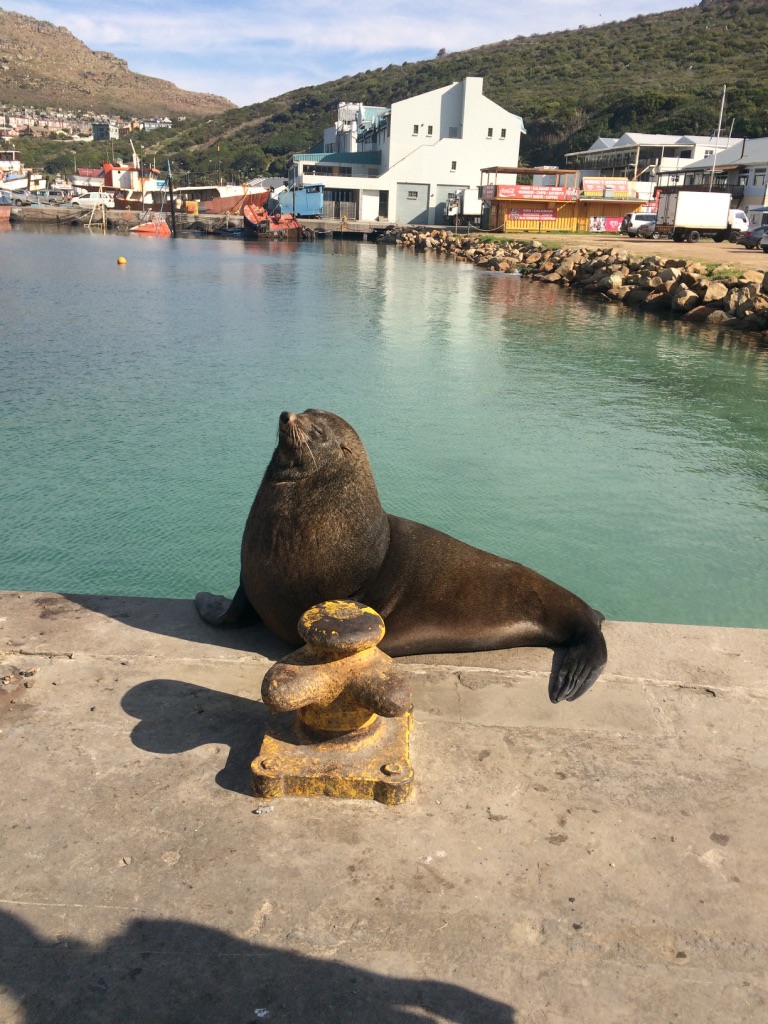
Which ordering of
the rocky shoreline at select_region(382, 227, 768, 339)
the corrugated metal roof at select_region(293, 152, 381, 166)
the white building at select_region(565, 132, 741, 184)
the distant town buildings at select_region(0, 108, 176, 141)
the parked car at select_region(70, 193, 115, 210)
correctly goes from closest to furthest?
the rocky shoreline at select_region(382, 227, 768, 339) < the white building at select_region(565, 132, 741, 184) < the parked car at select_region(70, 193, 115, 210) < the corrugated metal roof at select_region(293, 152, 381, 166) < the distant town buildings at select_region(0, 108, 176, 141)

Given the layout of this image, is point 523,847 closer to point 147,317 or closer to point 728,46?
point 147,317

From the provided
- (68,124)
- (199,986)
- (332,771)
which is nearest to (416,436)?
(332,771)

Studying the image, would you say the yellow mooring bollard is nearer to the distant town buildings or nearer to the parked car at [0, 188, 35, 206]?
the parked car at [0, 188, 35, 206]

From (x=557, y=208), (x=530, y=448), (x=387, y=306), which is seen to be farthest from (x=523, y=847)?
(x=557, y=208)

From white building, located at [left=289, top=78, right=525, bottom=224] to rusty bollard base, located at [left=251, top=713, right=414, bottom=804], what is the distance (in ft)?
193

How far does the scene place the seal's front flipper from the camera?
359 cm

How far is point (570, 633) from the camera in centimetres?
354

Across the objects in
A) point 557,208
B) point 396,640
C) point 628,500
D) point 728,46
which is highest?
point 728,46

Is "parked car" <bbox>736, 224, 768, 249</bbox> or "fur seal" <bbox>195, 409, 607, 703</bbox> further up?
"parked car" <bbox>736, 224, 768, 249</bbox>

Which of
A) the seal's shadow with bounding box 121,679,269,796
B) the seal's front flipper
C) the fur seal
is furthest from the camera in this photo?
the seal's front flipper

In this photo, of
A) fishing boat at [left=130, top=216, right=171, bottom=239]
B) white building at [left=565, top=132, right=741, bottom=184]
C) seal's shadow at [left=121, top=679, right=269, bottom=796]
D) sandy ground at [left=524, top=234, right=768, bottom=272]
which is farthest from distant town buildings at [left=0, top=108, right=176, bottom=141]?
seal's shadow at [left=121, top=679, right=269, bottom=796]

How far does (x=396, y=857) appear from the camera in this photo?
2229 mm

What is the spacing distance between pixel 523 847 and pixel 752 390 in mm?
11566

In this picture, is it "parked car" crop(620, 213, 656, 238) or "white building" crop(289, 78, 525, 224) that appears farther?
"white building" crop(289, 78, 525, 224)
